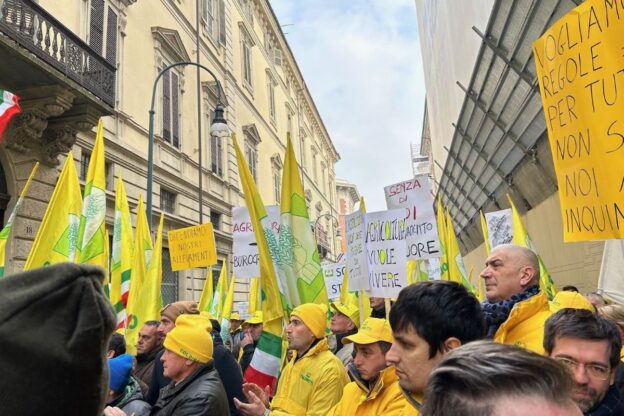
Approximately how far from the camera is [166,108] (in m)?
16.5

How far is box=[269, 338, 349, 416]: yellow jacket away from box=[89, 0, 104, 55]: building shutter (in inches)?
452

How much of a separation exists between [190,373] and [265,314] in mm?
997

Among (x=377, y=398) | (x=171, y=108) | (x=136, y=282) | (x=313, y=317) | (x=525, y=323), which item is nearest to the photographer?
(x=377, y=398)

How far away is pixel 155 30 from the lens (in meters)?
16.0

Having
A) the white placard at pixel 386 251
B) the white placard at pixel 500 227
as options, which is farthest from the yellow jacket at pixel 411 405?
the white placard at pixel 500 227

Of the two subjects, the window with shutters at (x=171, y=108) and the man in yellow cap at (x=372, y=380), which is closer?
the man in yellow cap at (x=372, y=380)

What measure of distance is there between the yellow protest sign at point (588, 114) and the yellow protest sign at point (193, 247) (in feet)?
20.2

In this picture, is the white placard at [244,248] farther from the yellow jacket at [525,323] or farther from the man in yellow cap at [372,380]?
the yellow jacket at [525,323]

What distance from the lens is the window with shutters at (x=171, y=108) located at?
16.3 meters

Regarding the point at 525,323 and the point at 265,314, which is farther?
the point at 265,314

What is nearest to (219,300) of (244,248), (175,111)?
(244,248)

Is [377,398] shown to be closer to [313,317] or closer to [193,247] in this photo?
[313,317]

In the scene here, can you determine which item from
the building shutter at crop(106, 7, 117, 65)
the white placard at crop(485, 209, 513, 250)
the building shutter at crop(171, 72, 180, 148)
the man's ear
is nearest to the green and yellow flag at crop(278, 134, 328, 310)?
the man's ear

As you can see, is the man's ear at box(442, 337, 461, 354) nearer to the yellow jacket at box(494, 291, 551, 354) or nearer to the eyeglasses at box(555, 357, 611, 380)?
the eyeglasses at box(555, 357, 611, 380)
